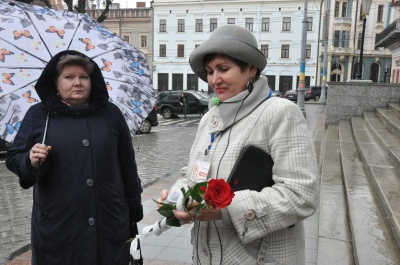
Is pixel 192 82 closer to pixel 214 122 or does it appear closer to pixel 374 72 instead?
pixel 374 72

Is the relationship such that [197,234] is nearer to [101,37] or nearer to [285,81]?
[101,37]

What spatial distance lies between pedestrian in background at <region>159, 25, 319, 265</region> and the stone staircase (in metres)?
1.90

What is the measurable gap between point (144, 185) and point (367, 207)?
3.75 meters

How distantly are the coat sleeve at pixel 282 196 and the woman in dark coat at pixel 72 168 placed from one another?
1036 millimetres

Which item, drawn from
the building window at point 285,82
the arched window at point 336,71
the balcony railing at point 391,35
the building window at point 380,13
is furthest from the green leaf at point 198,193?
the building window at point 380,13

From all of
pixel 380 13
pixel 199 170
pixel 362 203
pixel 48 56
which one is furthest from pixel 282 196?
pixel 380 13

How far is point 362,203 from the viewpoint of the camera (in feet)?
14.4

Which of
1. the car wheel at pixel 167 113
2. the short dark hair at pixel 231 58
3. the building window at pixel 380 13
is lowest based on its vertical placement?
the car wheel at pixel 167 113

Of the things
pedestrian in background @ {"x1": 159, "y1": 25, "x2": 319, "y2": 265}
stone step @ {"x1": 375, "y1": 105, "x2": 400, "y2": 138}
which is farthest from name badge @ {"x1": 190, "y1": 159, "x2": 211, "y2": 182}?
stone step @ {"x1": 375, "y1": 105, "x2": 400, "y2": 138}

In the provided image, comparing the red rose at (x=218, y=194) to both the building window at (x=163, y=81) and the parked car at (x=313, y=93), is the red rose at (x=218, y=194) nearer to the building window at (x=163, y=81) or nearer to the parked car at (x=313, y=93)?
the parked car at (x=313, y=93)

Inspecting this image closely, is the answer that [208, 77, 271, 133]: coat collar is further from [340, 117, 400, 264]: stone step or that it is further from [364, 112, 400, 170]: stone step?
Answer: [364, 112, 400, 170]: stone step

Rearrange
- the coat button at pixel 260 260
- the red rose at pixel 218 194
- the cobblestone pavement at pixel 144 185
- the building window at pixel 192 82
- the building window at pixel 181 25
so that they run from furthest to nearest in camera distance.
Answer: the building window at pixel 181 25 → the building window at pixel 192 82 → the cobblestone pavement at pixel 144 185 → the coat button at pixel 260 260 → the red rose at pixel 218 194

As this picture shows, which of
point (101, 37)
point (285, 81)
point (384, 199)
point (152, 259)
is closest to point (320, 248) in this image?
point (384, 199)

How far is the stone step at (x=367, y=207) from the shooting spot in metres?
3.23
